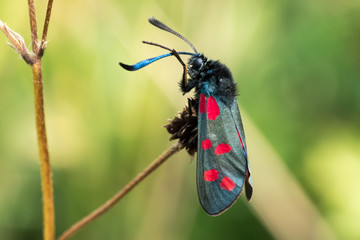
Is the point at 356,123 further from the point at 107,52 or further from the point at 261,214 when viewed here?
the point at 107,52

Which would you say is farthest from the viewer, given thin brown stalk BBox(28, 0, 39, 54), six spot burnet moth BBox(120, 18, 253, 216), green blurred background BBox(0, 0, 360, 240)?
green blurred background BBox(0, 0, 360, 240)

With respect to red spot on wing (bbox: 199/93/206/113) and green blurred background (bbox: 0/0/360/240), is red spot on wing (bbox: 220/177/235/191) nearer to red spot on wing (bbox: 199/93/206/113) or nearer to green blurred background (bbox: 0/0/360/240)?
red spot on wing (bbox: 199/93/206/113)

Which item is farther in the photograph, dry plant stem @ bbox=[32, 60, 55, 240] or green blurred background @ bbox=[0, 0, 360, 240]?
green blurred background @ bbox=[0, 0, 360, 240]

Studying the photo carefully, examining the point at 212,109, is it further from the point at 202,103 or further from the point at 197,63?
the point at 197,63

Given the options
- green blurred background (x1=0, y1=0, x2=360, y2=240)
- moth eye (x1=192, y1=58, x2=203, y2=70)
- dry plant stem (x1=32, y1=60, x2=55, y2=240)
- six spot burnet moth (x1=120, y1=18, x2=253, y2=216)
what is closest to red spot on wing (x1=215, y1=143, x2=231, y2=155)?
six spot burnet moth (x1=120, y1=18, x2=253, y2=216)

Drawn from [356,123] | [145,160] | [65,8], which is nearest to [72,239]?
[145,160]

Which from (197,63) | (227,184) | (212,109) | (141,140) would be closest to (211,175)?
(227,184)

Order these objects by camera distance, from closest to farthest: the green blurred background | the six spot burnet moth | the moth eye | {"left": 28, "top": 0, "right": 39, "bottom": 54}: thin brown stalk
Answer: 1. {"left": 28, "top": 0, "right": 39, "bottom": 54}: thin brown stalk
2. the six spot burnet moth
3. the moth eye
4. the green blurred background
